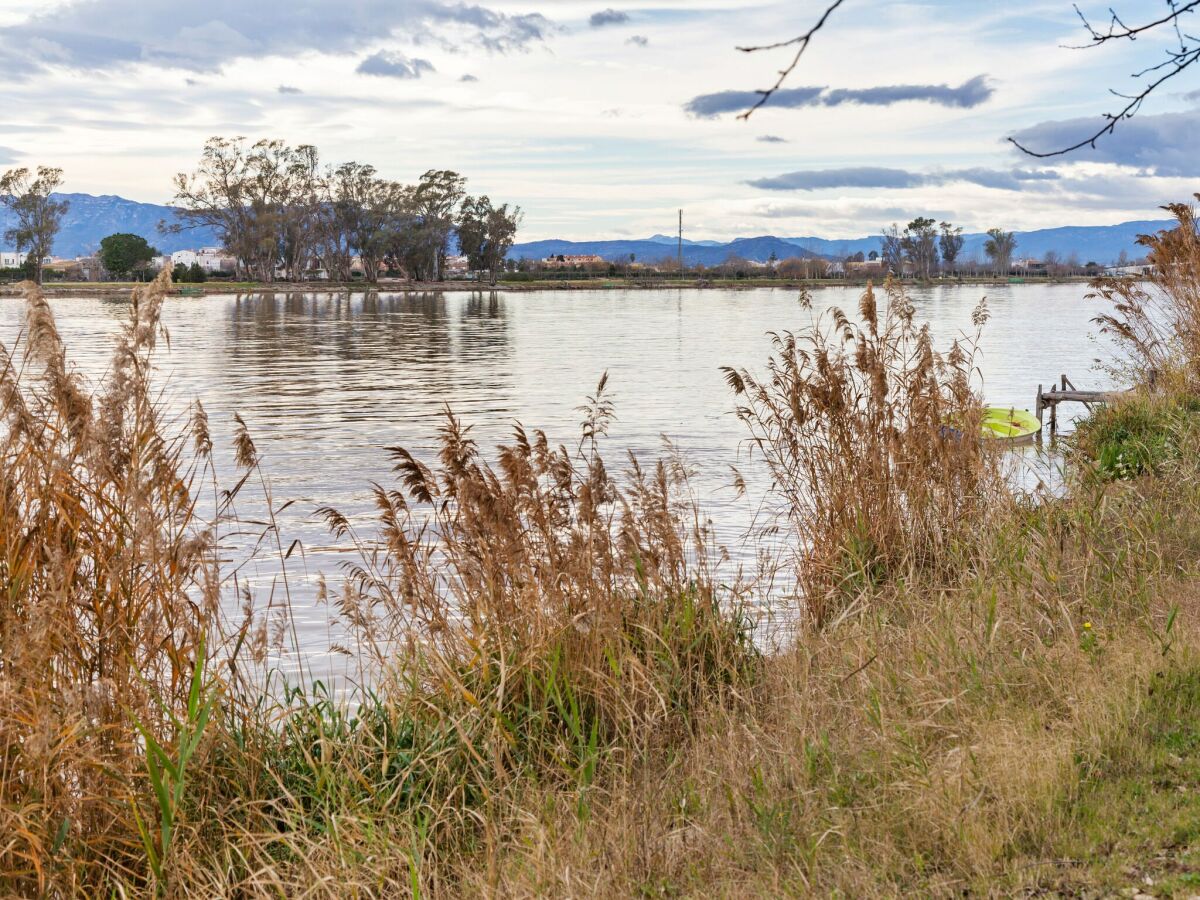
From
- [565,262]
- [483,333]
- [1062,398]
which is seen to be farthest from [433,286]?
[1062,398]

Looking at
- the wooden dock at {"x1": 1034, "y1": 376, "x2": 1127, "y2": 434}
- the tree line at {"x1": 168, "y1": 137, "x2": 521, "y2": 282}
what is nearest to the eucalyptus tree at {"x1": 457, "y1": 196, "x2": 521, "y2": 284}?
the tree line at {"x1": 168, "y1": 137, "x2": 521, "y2": 282}

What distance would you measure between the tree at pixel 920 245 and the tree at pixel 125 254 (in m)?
126

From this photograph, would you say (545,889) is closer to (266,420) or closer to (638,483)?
(638,483)

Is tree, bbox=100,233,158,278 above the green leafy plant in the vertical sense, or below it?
above

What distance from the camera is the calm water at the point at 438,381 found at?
52.1 feet

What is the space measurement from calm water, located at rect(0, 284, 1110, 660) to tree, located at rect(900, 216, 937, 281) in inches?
5149

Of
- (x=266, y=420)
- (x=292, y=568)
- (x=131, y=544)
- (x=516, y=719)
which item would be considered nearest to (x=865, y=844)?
(x=516, y=719)

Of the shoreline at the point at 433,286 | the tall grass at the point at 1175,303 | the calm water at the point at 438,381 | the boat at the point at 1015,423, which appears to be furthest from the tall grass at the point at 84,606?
the shoreline at the point at 433,286

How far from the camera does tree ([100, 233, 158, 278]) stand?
395 ft

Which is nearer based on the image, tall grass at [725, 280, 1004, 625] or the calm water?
tall grass at [725, 280, 1004, 625]

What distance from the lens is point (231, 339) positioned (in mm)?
48188

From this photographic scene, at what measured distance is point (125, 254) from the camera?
120m

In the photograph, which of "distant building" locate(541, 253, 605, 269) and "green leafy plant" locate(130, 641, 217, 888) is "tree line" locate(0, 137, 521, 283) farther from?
"green leafy plant" locate(130, 641, 217, 888)

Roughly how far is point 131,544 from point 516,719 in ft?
6.04
